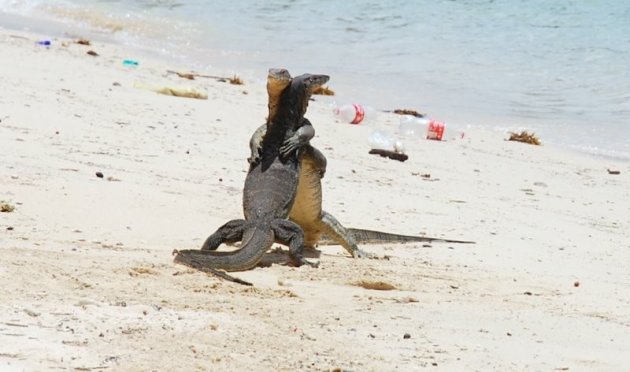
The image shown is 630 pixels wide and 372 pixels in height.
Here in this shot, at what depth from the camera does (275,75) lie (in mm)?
5965

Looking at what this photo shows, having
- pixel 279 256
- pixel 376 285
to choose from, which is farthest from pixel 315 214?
pixel 376 285

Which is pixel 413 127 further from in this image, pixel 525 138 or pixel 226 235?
pixel 226 235

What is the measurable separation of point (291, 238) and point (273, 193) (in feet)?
0.91

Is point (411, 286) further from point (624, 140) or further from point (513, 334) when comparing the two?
point (624, 140)

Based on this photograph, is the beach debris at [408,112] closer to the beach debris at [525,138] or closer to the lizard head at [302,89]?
the beach debris at [525,138]

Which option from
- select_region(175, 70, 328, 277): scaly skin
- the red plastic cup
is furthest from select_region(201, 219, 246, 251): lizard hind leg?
the red plastic cup

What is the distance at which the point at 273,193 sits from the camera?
581 centimetres

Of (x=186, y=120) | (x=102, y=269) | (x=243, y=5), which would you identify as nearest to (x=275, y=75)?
(x=102, y=269)

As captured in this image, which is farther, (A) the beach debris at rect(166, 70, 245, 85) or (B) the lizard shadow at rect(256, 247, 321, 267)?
(A) the beach debris at rect(166, 70, 245, 85)

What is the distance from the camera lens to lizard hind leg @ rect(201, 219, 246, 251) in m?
5.55

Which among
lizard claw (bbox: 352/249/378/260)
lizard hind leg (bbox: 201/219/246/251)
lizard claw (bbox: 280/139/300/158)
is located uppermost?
lizard claw (bbox: 280/139/300/158)

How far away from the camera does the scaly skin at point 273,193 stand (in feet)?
17.7

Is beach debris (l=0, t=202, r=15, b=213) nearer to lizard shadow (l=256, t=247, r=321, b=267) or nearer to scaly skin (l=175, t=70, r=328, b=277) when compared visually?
scaly skin (l=175, t=70, r=328, b=277)

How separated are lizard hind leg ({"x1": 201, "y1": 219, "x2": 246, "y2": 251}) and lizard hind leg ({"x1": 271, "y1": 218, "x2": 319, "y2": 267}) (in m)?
0.18
